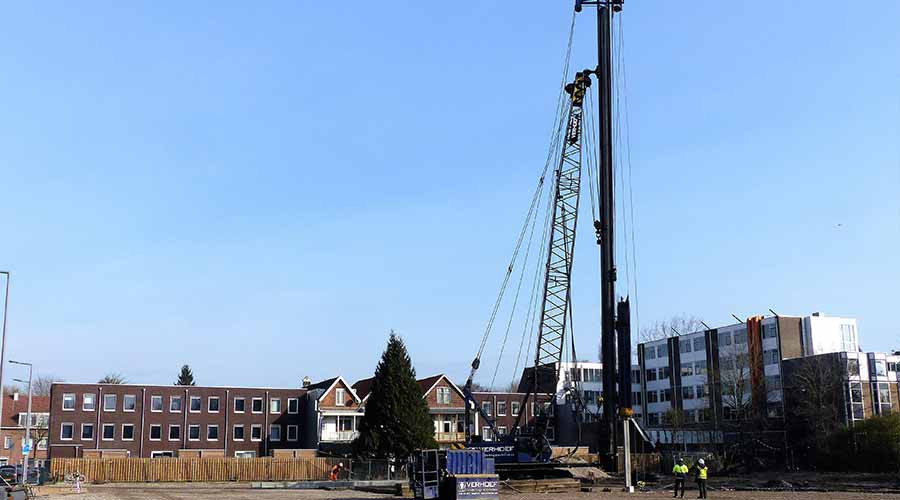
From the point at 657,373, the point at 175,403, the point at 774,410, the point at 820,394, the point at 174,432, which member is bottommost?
the point at 174,432

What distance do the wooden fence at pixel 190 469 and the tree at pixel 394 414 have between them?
3662 mm

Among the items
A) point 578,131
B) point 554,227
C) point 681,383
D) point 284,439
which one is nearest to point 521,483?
point 554,227

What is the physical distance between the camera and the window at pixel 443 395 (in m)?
99.5

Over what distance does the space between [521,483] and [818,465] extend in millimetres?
39985

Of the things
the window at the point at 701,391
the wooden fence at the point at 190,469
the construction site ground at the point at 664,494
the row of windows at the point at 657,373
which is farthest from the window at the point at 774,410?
the wooden fence at the point at 190,469

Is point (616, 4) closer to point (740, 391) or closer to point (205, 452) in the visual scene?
point (740, 391)

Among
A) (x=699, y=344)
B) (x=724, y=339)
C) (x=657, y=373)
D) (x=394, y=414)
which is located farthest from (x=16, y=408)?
(x=724, y=339)

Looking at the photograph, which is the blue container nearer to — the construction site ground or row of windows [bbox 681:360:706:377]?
the construction site ground

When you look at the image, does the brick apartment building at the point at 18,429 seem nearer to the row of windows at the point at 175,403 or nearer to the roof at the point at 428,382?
the row of windows at the point at 175,403

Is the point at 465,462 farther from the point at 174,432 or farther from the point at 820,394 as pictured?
the point at 174,432

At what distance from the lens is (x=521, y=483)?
4831 cm

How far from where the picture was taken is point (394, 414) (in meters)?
74.7

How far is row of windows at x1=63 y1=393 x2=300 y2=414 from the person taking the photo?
9094 centimetres

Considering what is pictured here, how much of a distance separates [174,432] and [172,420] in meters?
1.26
